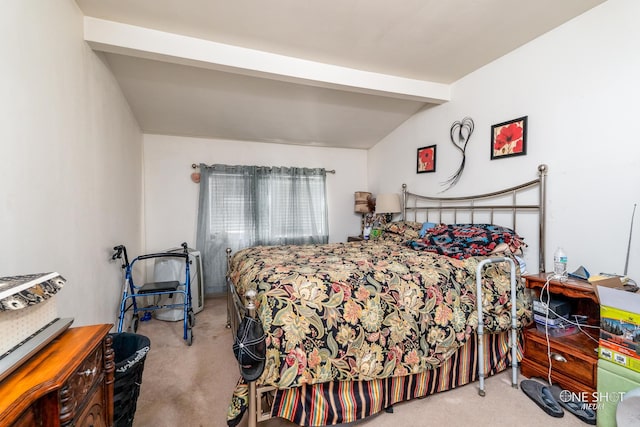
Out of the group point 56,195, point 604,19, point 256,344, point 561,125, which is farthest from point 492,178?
point 56,195

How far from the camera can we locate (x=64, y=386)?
722 millimetres

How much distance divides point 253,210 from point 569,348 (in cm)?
343

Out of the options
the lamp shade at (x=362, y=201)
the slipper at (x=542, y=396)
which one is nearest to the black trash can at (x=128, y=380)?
the slipper at (x=542, y=396)

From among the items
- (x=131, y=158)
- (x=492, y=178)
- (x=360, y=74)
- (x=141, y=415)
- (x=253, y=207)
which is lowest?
(x=141, y=415)

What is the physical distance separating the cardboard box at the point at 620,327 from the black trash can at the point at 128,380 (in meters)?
2.37

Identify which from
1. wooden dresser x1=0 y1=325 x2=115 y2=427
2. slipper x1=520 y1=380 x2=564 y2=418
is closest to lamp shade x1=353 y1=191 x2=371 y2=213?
slipper x1=520 y1=380 x2=564 y2=418

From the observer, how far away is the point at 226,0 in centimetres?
181

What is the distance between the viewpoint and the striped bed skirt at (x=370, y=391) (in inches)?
56.7

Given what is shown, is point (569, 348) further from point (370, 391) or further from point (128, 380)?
point (128, 380)

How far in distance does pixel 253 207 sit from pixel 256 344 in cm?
283

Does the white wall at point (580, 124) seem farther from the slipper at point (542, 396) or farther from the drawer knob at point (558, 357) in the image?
the slipper at point (542, 396)

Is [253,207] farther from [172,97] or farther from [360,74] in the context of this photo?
[360,74]

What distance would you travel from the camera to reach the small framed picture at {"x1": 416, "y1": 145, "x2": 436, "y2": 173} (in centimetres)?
327

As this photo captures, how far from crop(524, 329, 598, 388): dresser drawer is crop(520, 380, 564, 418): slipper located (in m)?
0.15
